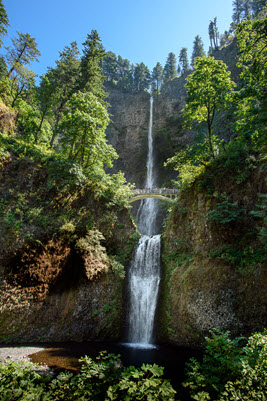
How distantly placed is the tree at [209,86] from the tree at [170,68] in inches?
2284

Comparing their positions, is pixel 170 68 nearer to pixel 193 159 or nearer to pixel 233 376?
pixel 193 159

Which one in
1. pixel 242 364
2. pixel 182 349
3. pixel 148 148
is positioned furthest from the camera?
pixel 148 148

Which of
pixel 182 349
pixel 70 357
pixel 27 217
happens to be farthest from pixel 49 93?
pixel 182 349

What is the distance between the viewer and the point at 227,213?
11.8m

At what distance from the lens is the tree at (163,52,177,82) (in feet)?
215

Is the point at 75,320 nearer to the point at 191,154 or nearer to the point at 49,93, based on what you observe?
the point at 191,154

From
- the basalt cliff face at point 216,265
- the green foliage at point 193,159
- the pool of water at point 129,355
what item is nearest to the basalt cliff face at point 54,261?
the pool of water at point 129,355

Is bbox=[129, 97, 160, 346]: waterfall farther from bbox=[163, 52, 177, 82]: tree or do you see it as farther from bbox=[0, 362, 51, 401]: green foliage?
bbox=[163, 52, 177, 82]: tree

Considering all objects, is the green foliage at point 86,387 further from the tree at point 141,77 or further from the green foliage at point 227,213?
the tree at point 141,77

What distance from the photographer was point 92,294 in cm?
1334

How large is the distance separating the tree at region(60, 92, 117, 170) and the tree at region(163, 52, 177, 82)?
59358 millimetres

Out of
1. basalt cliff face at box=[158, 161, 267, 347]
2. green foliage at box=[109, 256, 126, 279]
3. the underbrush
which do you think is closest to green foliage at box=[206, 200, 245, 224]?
basalt cliff face at box=[158, 161, 267, 347]

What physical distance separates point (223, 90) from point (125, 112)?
39.3 metres

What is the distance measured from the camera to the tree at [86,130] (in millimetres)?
15156
